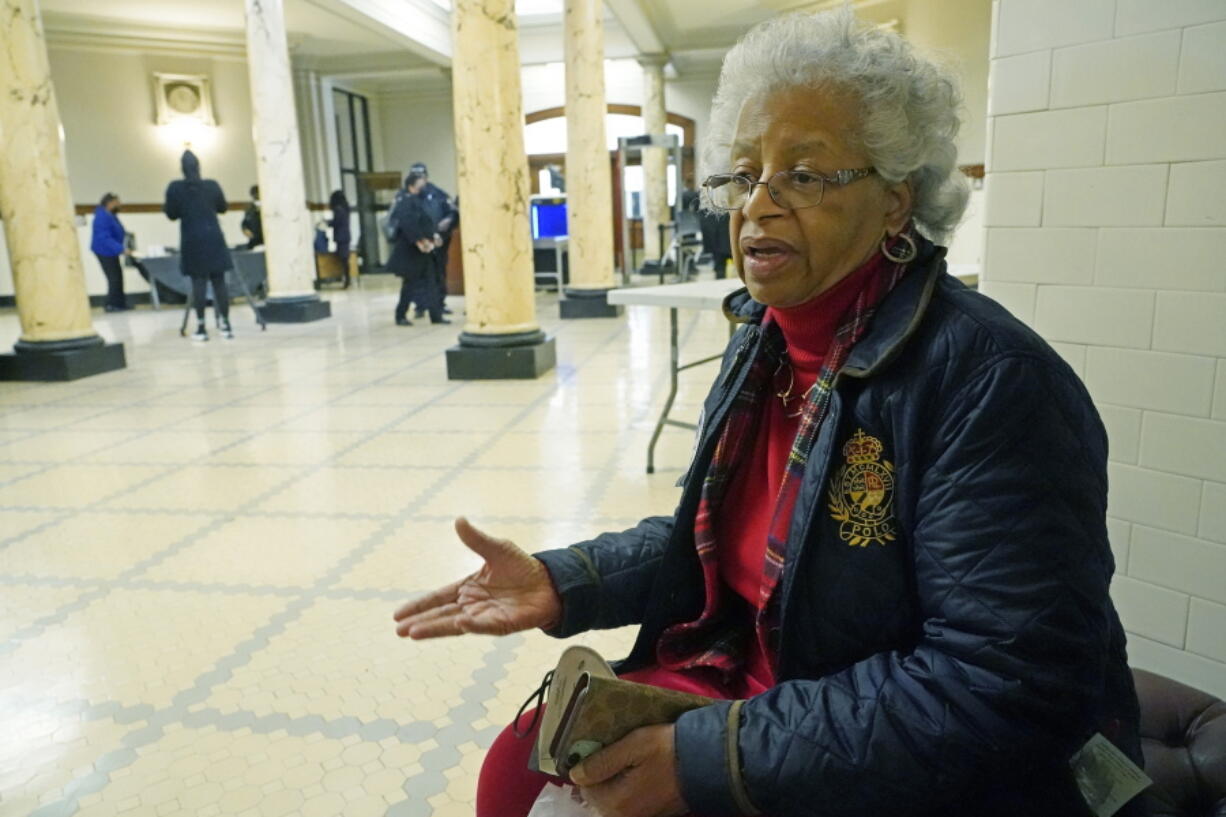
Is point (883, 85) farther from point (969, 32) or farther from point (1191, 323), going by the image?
point (969, 32)

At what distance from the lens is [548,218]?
12414 mm

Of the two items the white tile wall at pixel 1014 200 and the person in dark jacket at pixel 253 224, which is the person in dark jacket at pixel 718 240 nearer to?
the person in dark jacket at pixel 253 224

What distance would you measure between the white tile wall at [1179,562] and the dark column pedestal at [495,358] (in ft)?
15.4

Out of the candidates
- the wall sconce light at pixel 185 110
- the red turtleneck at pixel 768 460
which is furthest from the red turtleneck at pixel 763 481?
the wall sconce light at pixel 185 110

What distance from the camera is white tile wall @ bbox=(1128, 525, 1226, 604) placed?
73.9 inches

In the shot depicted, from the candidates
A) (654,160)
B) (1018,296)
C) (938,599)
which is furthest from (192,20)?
(938,599)

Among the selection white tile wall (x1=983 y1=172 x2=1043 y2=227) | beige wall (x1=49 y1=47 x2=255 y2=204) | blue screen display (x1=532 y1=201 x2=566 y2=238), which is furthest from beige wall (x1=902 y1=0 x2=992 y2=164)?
beige wall (x1=49 y1=47 x2=255 y2=204)

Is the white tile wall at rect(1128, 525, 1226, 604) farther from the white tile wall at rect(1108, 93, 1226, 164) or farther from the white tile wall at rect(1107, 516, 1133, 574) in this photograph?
the white tile wall at rect(1108, 93, 1226, 164)

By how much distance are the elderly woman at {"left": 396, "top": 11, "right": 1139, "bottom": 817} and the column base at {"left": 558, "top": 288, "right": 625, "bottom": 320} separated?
850 centimetres

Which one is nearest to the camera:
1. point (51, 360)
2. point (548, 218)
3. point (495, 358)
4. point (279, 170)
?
point (495, 358)

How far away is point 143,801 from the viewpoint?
6.13 ft

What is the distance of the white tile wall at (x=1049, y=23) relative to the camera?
1862 millimetres

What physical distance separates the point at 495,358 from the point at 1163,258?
16.0ft

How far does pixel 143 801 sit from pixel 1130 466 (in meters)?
2.22
